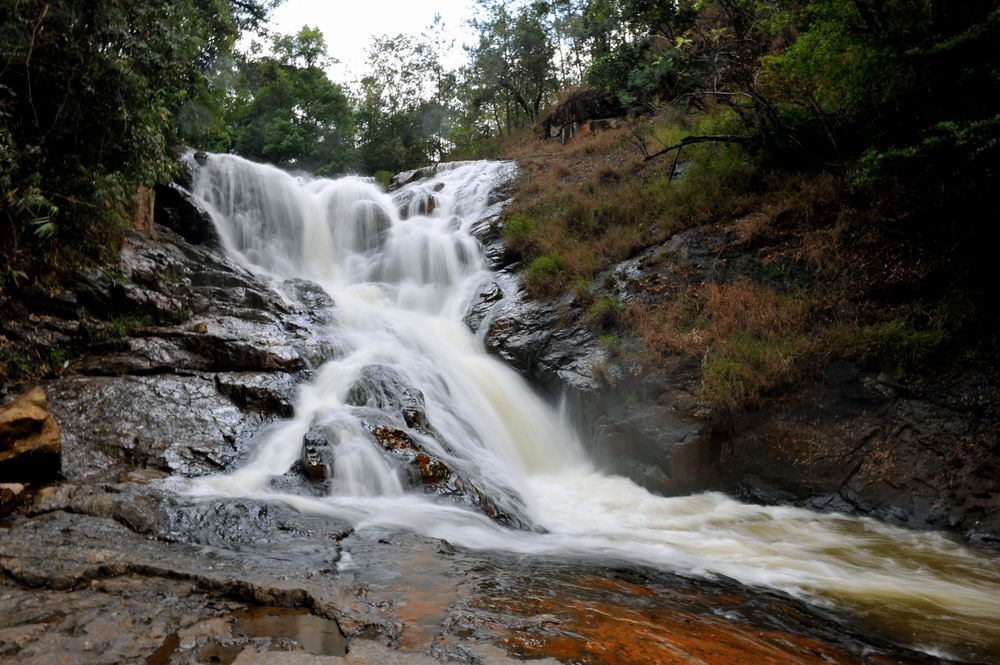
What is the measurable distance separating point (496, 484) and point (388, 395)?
6.67 feet

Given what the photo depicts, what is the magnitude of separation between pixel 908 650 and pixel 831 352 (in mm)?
5211

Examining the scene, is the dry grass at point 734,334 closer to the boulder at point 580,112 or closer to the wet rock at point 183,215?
the wet rock at point 183,215

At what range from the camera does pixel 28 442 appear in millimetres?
4953

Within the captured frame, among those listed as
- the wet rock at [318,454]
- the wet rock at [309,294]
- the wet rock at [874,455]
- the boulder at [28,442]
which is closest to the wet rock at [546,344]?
the wet rock at [874,455]

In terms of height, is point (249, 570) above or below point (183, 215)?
below

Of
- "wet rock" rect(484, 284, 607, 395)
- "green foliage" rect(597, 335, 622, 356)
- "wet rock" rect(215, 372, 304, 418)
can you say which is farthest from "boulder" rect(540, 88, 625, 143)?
"wet rock" rect(215, 372, 304, 418)

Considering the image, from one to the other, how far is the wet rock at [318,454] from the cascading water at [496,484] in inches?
5.6

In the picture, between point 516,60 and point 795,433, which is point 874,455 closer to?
point 795,433

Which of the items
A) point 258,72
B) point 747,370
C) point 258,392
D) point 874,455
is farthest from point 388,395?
point 258,72

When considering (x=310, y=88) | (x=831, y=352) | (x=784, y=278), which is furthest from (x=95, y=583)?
(x=310, y=88)

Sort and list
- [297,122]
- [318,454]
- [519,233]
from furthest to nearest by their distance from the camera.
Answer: [297,122] → [519,233] → [318,454]

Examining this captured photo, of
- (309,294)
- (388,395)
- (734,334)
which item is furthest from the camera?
(309,294)

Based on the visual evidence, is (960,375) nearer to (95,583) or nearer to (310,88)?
(95,583)

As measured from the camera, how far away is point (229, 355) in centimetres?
838
